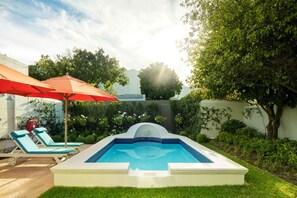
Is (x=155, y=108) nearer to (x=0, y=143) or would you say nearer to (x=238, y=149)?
(x=238, y=149)

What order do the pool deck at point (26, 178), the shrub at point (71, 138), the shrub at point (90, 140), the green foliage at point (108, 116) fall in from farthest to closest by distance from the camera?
the green foliage at point (108, 116), the shrub at point (71, 138), the shrub at point (90, 140), the pool deck at point (26, 178)

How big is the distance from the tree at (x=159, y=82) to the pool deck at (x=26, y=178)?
2496cm

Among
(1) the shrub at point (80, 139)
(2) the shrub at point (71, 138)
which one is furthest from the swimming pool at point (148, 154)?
(2) the shrub at point (71, 138)

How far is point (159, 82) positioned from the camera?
3300cm

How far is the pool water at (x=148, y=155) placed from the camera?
8.73 meters

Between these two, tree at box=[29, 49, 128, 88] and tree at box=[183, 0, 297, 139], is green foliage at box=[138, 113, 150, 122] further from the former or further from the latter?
tree at box=[29, 49, 128, 88]

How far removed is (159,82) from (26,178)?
27584 millimetres

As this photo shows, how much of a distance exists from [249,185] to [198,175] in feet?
4.10

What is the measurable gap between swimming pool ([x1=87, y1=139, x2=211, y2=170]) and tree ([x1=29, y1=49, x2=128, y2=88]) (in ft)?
48.3

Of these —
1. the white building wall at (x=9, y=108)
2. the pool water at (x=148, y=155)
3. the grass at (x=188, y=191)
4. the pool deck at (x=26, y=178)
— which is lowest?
the pool water at (x=148, y=155)

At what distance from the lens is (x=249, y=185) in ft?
18.5

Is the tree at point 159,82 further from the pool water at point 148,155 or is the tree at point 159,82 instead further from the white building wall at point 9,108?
the white building wall at point 9,108

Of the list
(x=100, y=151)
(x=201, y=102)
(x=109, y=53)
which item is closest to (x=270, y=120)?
(x=201, y=102)

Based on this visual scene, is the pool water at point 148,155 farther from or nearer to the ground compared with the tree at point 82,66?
nearer to the ground
